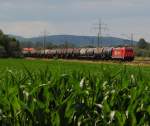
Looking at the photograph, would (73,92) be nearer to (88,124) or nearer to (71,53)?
(88,124)

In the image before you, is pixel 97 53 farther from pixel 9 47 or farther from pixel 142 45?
pixel 142 45

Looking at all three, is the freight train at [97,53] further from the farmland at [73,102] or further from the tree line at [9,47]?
the farmland at [73,102]

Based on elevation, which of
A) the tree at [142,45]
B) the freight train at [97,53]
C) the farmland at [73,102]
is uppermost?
the farmland at [73,102]

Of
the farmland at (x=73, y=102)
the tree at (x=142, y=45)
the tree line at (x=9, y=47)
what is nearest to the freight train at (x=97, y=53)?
the tree line at (x=9, y=47)

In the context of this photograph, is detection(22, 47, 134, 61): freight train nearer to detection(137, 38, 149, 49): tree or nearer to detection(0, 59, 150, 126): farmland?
detection(137, 38, 149, 49): tree

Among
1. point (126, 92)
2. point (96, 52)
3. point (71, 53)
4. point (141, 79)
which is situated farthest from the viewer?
point (71, 53)

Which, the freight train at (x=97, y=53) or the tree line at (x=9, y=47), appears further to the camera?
the tree line at (x=9, y=47)

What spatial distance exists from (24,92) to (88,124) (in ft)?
2.37

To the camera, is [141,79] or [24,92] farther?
[141,79]

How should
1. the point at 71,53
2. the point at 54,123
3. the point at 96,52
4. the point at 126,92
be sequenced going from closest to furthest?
1. the point at 54,123
2. the point at 126,92
3. the point at 96,52
4. the point at 71,53

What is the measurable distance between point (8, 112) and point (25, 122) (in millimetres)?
224

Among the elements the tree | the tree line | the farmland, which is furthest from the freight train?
the farmland

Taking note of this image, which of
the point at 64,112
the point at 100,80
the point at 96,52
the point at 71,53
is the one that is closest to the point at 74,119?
the point at 64,112

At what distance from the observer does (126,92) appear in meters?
5.26
